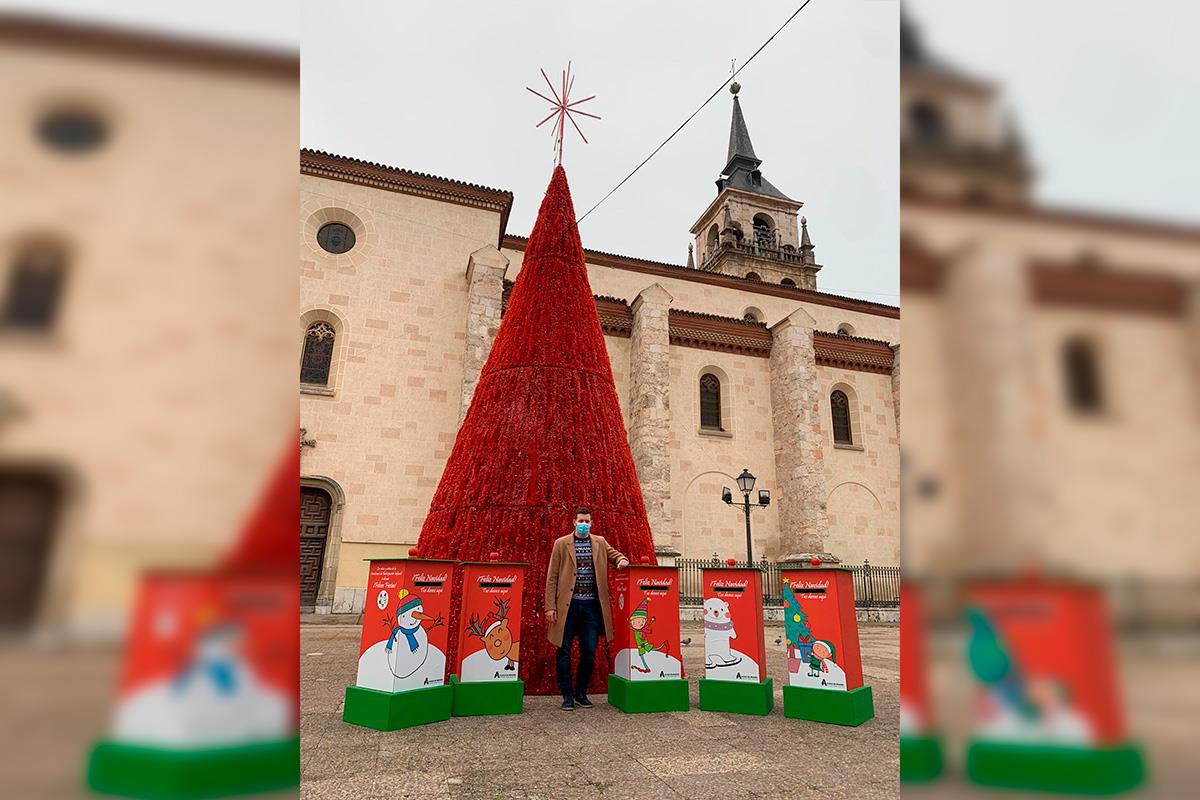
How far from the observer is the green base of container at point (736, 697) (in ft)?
16.7

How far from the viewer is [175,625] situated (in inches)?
18.2

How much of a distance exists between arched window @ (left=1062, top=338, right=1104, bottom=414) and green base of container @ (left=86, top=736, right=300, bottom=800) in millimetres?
673

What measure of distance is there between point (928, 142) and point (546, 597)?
498 cm

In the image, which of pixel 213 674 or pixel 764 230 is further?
pixel 764 230

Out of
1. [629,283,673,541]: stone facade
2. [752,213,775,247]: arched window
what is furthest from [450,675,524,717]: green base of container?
[752,213,775,247]: arched window

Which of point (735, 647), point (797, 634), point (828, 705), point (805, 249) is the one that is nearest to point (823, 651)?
point (797, 634)

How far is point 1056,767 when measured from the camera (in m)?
0.53

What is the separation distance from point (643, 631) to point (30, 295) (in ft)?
17.0

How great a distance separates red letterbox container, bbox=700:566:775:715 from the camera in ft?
16.9

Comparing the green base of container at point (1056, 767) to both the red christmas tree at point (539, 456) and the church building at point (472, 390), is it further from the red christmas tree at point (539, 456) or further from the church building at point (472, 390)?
the church building at point (472, 390)

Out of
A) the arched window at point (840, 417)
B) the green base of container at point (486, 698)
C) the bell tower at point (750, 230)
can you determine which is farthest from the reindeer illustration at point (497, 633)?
the bell tower at point (750, 230)

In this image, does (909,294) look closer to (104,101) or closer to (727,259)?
(104,101)

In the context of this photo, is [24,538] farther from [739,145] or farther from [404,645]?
[739,145]

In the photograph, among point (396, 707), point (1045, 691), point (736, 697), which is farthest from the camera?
point (736, 697)
